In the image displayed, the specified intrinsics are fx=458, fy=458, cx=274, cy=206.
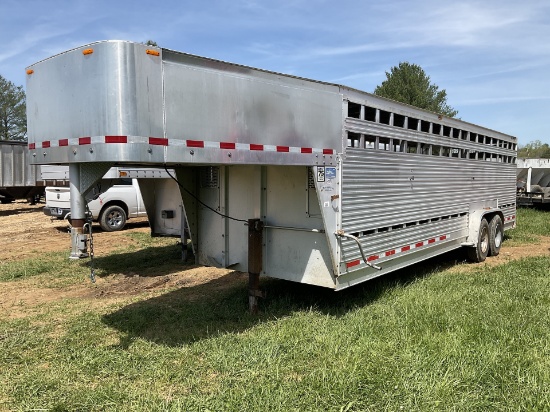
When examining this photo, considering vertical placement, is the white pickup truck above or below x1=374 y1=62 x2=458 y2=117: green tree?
below

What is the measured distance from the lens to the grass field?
3.36 m

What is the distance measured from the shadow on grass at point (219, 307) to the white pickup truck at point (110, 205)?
22.0ft

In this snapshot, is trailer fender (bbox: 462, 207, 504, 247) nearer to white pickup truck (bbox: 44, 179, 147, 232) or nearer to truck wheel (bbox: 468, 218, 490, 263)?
truck wheel (bbox: 468, 218, 490, 263)

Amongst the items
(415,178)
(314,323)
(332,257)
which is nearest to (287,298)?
(314,323)

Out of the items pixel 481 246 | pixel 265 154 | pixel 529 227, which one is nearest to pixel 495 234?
pixel 481 246

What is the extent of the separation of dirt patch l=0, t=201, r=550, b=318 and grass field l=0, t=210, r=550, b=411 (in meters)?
0.38

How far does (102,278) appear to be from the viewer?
7.80 meters

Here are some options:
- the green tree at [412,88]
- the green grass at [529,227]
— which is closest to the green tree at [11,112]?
the green tree at [412,88]

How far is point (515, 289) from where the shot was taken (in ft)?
19.8

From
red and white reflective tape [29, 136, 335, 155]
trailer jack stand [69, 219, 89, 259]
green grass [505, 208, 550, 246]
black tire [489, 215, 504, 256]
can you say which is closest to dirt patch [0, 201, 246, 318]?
trailer jack stand [69, 219, 89, 259]

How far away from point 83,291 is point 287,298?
3215mm

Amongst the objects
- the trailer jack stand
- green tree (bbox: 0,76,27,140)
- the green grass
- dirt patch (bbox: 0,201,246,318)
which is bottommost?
dirt patch (bbox: 0,201,246,318)

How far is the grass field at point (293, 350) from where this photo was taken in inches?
132

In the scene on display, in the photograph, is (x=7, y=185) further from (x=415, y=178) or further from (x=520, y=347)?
(x=520, y=347)
